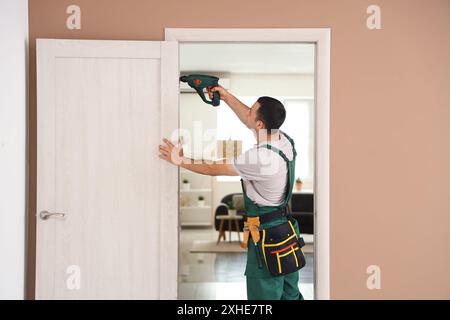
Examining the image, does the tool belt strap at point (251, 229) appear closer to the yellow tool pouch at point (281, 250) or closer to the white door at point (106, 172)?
the yellow tool pouch at point (281, 250)

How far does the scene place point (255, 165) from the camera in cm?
278

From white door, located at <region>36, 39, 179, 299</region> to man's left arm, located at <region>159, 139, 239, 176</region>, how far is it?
0.06 m

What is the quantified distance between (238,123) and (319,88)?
53cm

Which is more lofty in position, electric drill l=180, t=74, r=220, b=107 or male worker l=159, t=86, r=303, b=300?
electric drill l=180, t=74, r=220, b=107

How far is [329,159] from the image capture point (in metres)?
2.83

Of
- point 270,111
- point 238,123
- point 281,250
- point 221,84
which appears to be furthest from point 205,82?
Answer: point 281,250

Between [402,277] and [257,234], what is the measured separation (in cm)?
91

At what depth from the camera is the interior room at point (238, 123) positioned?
2.84m

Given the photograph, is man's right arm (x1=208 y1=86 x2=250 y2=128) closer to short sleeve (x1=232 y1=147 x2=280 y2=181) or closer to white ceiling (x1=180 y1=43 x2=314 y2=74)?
white ceiling (x1=180 y1=43 x2=314 y2=74)

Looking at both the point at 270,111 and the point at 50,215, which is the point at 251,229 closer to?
the point at 270,111

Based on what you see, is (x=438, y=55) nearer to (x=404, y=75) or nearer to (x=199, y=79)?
(x=404, y=75)

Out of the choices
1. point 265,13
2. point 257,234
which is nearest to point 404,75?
point 265,13

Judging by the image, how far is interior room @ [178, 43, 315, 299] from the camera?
2842 mm

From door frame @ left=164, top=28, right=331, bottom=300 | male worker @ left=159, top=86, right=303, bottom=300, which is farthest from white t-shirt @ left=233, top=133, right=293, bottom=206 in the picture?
door frame @ left=164, top=28, right=331, bottom=300
